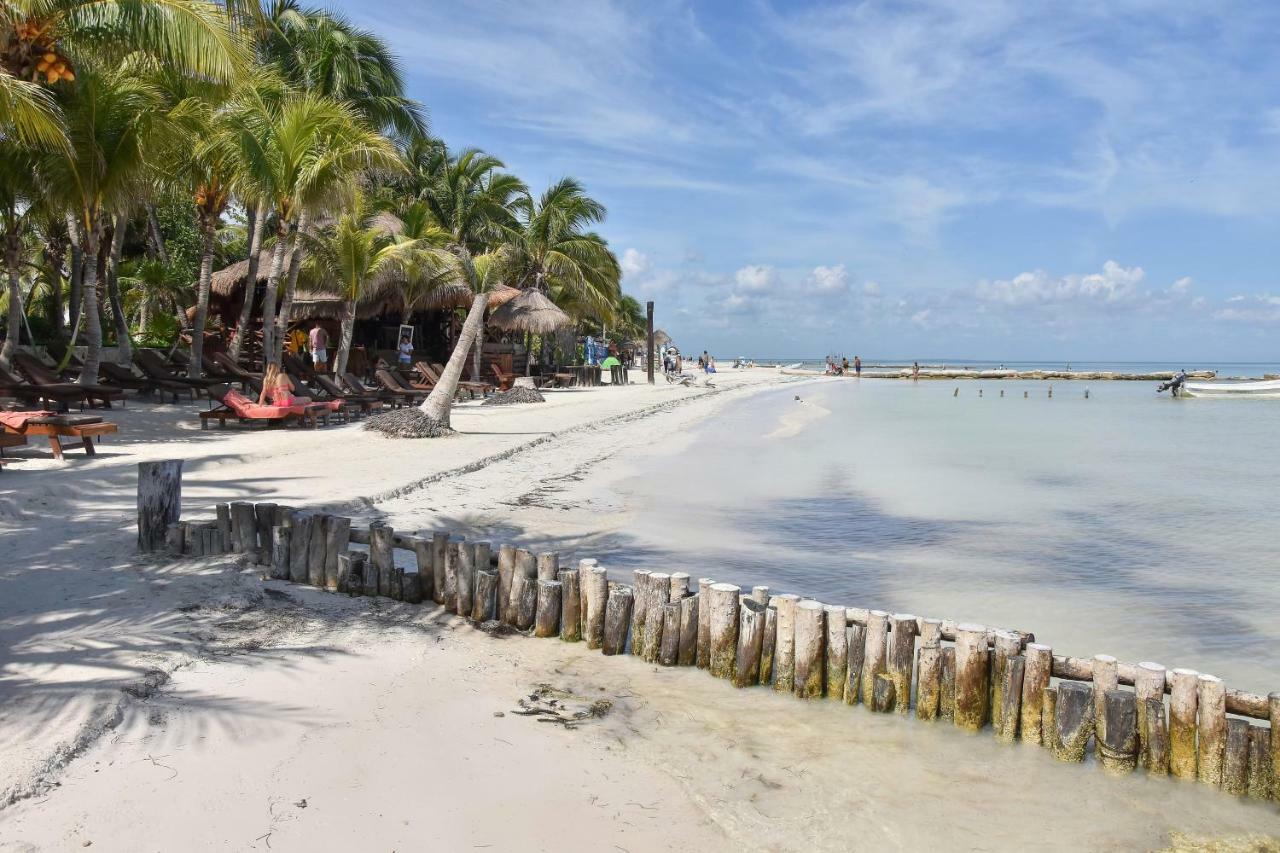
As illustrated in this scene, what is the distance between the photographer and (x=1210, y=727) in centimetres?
393

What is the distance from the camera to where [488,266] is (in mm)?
18453

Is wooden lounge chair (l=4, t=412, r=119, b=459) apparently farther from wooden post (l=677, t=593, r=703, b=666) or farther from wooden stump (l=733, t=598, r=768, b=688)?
wooden stump (l=733, t=598, r=768, b=688)

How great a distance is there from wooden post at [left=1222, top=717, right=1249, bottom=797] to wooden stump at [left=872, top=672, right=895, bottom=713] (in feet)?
4.67

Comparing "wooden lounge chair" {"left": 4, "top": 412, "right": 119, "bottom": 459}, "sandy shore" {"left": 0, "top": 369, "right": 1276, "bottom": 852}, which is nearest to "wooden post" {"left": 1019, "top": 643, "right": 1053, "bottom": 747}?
"sandy shore" {"left": 0, "top": 369, "right": 1276, "bottom": 852}

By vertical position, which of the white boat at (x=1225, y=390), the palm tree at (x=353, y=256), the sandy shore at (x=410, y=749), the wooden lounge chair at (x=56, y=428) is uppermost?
the palm tree at (x=353, y=256)

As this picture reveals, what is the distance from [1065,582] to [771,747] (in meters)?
4.82

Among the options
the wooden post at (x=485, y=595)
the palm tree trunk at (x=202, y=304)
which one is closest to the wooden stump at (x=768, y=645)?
the wooden post at (x=485, y=595)

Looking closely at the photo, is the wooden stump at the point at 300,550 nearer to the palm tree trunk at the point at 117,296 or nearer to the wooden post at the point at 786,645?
the wooden post at the point at 786,645

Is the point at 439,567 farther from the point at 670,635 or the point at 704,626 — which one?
the point at 704,626

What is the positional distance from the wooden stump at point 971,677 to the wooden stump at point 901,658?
228 mm

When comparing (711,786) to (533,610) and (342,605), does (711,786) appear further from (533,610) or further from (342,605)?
(342,605)

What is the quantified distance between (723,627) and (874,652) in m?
0.80

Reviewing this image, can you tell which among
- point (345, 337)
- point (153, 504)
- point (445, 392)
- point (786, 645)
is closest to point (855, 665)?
point (786, 645)

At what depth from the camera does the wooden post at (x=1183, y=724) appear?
156 inches
